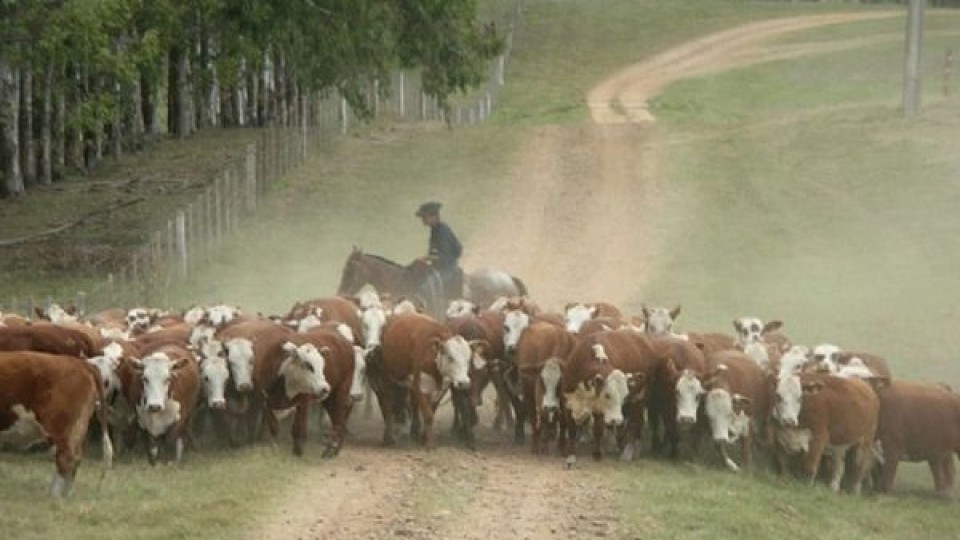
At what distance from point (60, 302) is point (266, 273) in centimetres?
595

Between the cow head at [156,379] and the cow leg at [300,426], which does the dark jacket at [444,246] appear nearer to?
the cow leg at [300,426]

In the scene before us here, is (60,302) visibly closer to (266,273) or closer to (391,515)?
(266,273)

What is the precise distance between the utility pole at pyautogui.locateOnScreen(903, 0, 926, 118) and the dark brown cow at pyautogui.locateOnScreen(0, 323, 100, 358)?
2976cm

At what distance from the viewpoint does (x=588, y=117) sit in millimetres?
53781

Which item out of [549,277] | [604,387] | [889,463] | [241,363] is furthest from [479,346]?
[549,277]

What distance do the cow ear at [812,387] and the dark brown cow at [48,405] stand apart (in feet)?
25.3

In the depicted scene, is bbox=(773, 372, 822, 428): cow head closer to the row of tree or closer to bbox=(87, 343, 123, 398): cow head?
bbox=(87, 343, 123, 398): cow head

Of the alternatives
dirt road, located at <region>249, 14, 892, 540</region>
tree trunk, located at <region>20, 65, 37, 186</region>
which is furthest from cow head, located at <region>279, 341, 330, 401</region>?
tree trunk, located at <region>20, 65, 37, 186</region>

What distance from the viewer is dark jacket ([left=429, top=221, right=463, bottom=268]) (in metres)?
26.8

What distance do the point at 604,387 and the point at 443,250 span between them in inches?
299

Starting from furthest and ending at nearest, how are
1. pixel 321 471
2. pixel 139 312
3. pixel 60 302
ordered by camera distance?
1. pixel 60 302
2. pixel 139 312
3. pixel 321 471

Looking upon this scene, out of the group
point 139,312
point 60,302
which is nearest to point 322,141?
point 60,302

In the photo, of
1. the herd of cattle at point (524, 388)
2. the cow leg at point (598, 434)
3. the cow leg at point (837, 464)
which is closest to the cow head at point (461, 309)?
the herd of cattle at point (524, 388)

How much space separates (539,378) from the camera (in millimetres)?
20562
